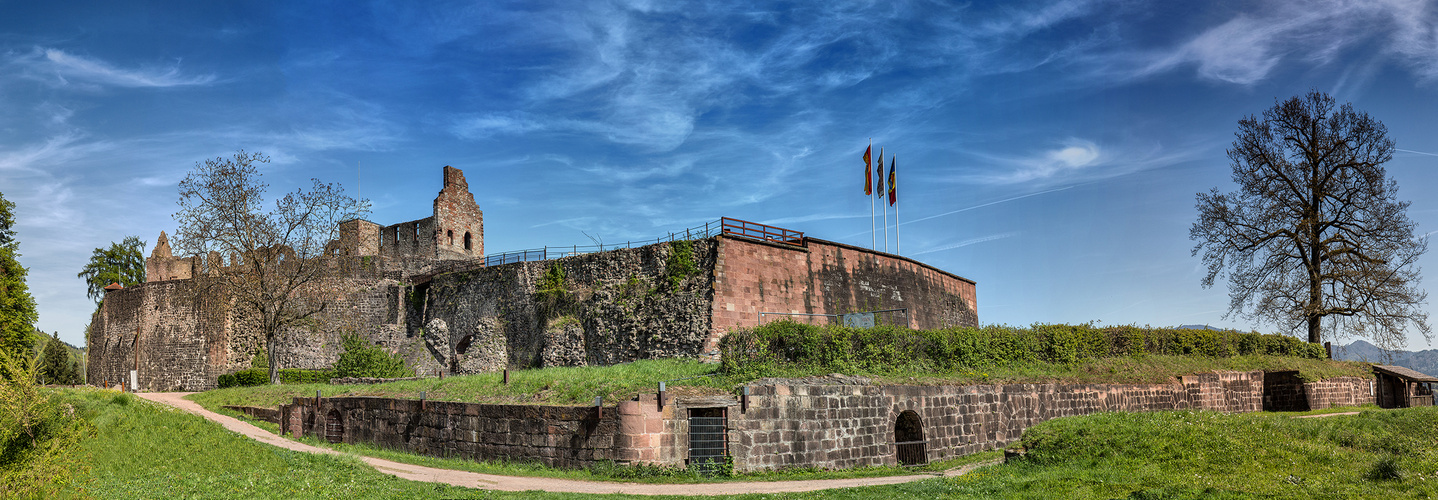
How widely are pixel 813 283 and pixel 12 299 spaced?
1037 inches

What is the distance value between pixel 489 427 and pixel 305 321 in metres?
22.6

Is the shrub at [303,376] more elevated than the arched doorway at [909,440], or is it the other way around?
the shrub at [303,376]

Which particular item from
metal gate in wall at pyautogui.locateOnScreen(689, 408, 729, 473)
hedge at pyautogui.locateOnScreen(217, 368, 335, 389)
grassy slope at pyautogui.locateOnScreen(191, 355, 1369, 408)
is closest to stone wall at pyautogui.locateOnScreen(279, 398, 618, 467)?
grassy slope at pyautogui.locateOnScreen(191, 355, 1369, 408)

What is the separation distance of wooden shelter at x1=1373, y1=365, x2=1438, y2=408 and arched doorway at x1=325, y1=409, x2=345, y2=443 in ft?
117

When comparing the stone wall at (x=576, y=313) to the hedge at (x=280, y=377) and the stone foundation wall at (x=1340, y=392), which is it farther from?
the stone foundation wall at (x=1340, y=392)

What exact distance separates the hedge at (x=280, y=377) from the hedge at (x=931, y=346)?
877 inches

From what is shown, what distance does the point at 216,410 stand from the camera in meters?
27.0

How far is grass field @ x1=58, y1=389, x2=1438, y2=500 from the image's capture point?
11.4m

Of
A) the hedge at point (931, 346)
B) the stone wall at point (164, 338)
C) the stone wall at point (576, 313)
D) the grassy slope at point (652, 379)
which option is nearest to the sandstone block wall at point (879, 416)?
the grassy slope at point (652, 379)

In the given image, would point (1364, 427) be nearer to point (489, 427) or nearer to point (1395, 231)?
point (489, 427)

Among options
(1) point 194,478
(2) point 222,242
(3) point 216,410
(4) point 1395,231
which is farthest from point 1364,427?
(2) point 222,242

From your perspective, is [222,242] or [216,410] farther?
[222,242]

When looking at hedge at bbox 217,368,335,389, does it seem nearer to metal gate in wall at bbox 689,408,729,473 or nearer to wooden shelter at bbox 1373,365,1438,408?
metal gate in wall at bbox 689,408,729,473

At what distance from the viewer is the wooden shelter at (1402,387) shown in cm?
2844
